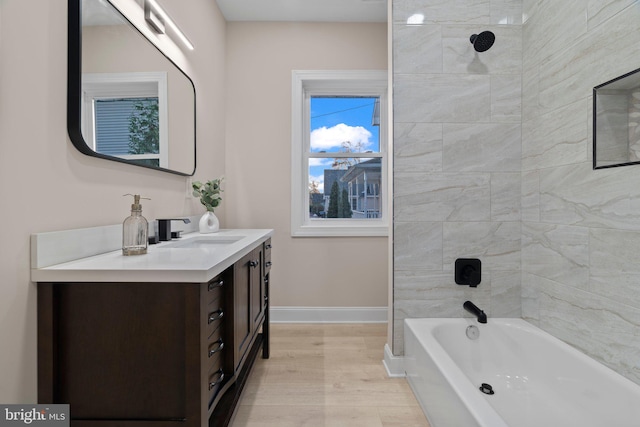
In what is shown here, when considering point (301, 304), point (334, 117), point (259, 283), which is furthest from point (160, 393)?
point (334, 117)

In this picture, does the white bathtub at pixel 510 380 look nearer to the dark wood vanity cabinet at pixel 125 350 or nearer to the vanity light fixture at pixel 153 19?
the dark wood vanity cabinet at pixel 125 350

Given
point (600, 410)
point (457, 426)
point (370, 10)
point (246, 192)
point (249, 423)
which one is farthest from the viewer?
point (246, 192)

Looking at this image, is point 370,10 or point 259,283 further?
point 370,10

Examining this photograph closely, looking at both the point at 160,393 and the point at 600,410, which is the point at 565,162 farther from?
the point at 160,393

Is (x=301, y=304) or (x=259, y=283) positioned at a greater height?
(x=259, y=283)

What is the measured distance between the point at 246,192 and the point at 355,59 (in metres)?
1.52

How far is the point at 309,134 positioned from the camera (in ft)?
9.79

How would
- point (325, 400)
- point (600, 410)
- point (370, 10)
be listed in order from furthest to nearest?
point (370, 10), point (325, 400), point (600, 410)

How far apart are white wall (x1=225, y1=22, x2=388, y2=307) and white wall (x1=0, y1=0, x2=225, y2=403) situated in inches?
60.6

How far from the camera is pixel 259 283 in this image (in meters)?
1.82

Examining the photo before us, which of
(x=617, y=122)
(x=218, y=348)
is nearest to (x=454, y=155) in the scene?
(x=617, y=122)

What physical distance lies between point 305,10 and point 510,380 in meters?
2.98

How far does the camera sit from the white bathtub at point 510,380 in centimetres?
120

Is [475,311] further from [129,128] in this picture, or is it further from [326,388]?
[129,128]
